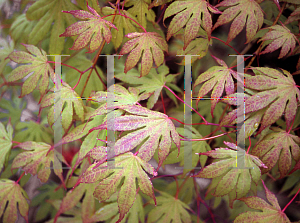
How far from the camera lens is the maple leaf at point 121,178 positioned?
48 cm

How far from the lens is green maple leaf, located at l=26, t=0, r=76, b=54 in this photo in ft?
2.50

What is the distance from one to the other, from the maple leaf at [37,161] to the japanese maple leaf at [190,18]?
526 mm

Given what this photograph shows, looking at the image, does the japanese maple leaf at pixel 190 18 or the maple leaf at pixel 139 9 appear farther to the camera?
the maple leaf at pixel 139 9

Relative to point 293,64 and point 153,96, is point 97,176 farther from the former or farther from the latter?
point 293,64

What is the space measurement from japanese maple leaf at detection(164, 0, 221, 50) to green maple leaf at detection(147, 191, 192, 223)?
1.78 ft

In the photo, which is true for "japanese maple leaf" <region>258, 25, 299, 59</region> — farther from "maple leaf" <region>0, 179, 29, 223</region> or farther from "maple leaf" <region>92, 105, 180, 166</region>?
"maple leaf" <region>0, 179, 29, 223</region>

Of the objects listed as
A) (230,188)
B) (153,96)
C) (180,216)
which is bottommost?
(180,216)

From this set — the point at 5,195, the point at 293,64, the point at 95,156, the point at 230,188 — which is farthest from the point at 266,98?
the point at 5,195

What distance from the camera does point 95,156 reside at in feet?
1.67

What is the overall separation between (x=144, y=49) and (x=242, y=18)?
0.28 m

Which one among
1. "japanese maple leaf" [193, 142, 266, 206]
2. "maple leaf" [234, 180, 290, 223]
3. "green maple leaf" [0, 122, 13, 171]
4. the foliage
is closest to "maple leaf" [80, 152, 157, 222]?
the foliage

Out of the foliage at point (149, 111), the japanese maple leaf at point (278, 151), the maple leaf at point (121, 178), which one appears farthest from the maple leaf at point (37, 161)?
the japanese maple leaf at point (278, 151)

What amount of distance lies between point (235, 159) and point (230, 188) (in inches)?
3.0

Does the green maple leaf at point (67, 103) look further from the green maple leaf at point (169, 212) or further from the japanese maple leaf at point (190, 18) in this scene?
the green maple leaf at point (169, 212)
